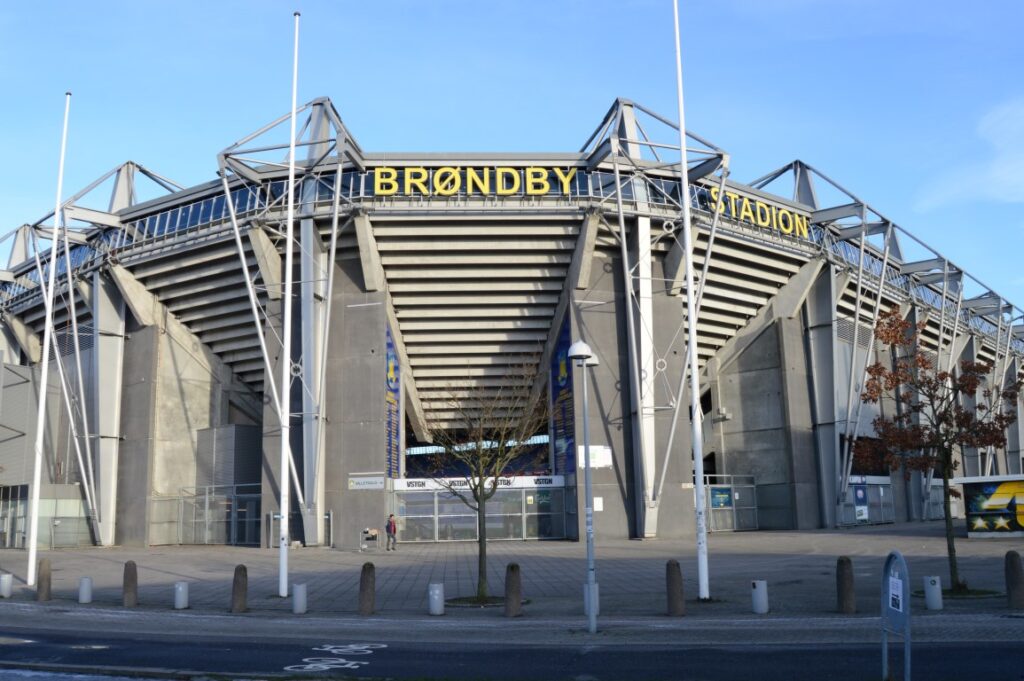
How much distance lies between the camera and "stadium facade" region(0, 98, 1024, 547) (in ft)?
125

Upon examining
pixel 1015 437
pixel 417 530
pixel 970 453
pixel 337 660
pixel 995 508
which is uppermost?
pixel 1015 437

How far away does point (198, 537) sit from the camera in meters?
44.4

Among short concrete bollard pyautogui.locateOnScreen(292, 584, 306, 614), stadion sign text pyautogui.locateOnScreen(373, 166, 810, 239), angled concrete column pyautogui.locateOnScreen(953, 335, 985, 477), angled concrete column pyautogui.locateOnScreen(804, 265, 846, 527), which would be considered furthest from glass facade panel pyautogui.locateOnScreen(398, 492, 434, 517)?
angled concrete column pyautogui.locateOnScreen(953, 335, 985, 477)

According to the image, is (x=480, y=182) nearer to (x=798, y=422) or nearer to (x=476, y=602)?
(x=798, y=422)

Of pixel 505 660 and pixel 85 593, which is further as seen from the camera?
pixel 85 593

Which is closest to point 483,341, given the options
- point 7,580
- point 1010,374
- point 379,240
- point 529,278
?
point 529,278

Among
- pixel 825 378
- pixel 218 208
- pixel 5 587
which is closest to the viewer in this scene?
pixel 5 587

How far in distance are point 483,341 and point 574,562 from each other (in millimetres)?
17072

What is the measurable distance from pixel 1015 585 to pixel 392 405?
29.0 meters

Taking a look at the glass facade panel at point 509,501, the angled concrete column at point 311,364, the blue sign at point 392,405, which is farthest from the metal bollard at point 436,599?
the glass facade panel at point 509,501

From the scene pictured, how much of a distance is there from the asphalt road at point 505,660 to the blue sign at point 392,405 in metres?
24.9

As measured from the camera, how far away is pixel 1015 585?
15.9 meters

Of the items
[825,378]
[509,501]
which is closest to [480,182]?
[509,501]

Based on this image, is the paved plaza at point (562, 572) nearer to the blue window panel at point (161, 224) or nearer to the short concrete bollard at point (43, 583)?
the short concrete bollard at point (43, 583)
